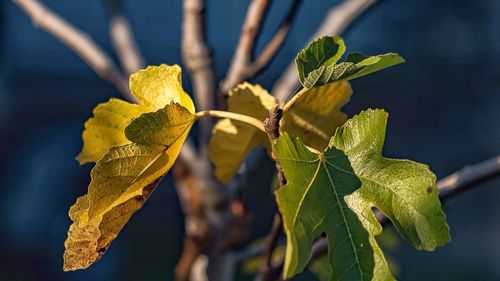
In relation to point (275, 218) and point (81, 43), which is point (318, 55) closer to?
point (275, 218)

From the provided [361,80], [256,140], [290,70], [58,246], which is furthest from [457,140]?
[256,140]

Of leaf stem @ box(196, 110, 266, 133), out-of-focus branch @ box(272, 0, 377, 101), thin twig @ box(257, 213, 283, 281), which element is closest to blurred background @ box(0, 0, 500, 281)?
out-of-focus branch @ box(272, 0, 377, 101)

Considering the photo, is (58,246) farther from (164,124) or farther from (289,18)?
(164,124)

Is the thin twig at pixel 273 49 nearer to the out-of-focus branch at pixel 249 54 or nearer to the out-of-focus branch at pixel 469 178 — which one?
the out-of-focus branch at pixel 249 54

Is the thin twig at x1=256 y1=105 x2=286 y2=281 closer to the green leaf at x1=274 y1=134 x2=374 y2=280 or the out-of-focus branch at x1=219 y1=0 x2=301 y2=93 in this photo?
the green leaf at x1=274 y1=134 x2=374 y2=280

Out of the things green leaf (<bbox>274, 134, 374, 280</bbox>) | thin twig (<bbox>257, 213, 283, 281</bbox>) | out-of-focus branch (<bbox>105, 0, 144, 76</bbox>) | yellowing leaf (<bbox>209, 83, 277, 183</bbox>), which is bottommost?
thin twig (<bbox>257, 213, 283, 281</bbox>)

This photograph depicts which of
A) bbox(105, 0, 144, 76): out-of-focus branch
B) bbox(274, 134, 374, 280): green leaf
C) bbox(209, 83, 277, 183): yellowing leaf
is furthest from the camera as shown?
bbox(105, 0, 144, 76): out-of-focus branch

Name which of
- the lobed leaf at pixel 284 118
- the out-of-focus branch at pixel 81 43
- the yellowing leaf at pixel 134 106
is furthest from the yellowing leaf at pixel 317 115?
the out-of-focus branch at pixel 81 43
